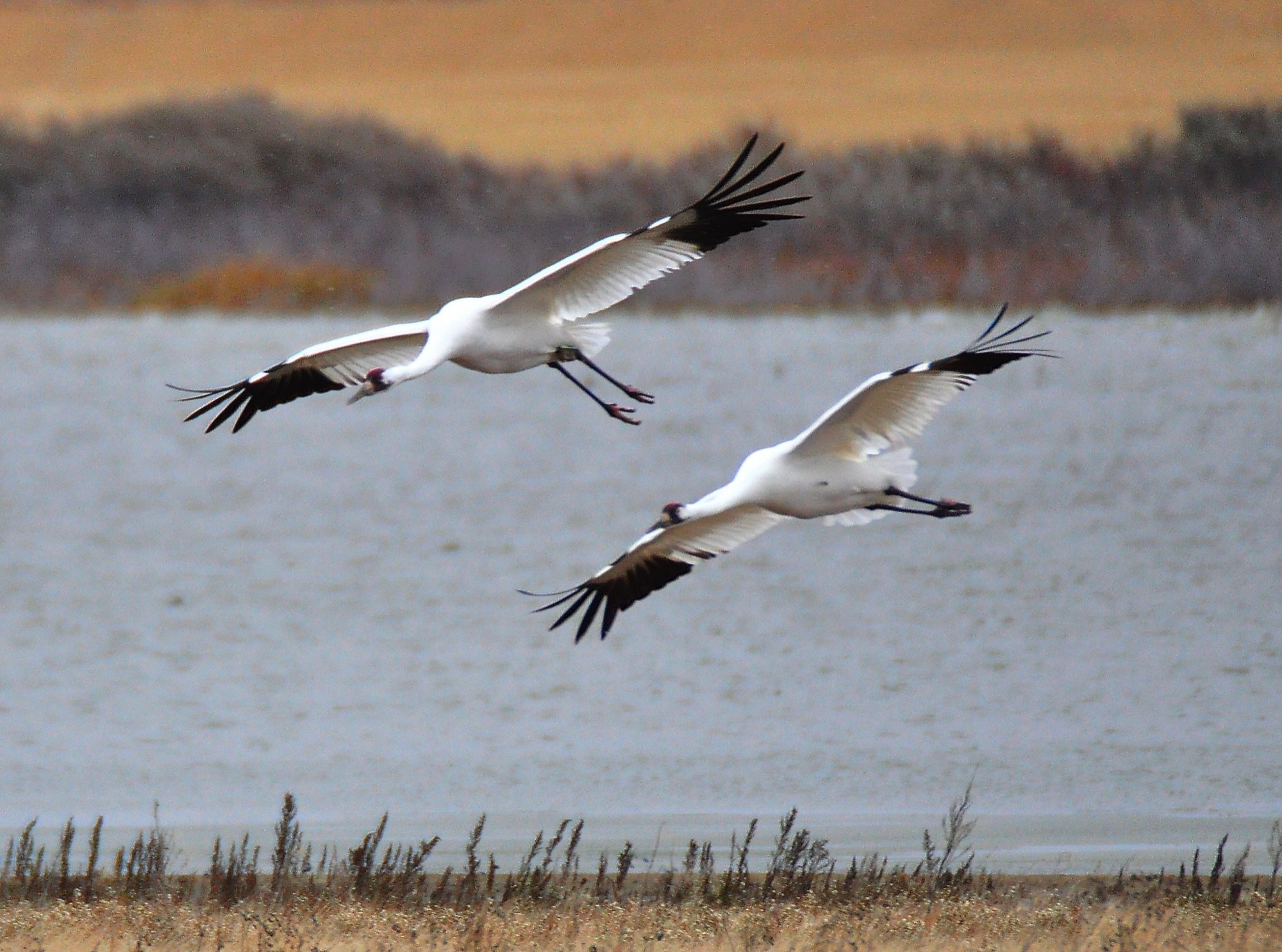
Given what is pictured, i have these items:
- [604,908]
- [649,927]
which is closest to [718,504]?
[649,927]

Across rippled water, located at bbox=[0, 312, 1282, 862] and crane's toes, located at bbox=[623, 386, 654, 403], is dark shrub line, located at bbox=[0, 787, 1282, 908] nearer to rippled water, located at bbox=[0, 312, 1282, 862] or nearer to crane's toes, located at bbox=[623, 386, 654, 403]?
crane's toes, located at bbox=[623, 386, 654, 403]

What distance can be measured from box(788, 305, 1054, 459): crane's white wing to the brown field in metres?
2.14

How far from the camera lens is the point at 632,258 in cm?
938

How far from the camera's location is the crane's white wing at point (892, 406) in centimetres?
855

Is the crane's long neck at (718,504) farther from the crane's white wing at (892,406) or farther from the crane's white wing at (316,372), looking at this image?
the crane's white wing at (316,372)

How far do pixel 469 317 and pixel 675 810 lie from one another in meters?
5.84

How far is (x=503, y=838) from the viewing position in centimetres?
1330

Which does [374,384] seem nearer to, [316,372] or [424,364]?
[424,364]

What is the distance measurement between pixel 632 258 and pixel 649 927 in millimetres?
2992

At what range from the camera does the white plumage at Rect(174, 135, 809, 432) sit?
8914 mm

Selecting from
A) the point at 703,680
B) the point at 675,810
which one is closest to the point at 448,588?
the point at 703,680

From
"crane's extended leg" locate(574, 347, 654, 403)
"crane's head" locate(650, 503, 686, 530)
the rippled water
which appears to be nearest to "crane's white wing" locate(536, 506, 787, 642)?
"crane's head" locate(650, 503, 686, 530)

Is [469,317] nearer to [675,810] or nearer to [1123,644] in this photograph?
[675,810]

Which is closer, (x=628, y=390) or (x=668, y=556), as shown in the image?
(x=628, y=390)
